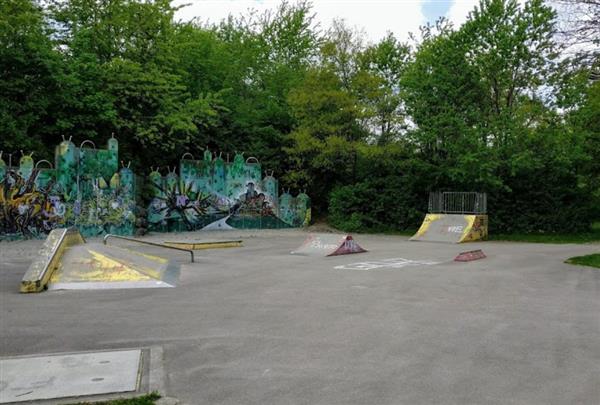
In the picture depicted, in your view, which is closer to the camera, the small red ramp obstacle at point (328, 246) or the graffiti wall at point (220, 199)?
the small red ramp obstacle at point (328, 246)

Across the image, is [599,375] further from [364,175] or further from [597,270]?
[364,175]

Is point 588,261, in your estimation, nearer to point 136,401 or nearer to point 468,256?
point 468,256

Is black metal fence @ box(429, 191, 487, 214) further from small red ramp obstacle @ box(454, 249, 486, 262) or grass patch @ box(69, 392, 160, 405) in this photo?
grass patch @ box(69, 392, 160, 405)

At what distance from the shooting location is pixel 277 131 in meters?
30.8

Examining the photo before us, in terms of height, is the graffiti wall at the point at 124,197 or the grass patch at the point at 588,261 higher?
the graffiti wall at the point at 124,197

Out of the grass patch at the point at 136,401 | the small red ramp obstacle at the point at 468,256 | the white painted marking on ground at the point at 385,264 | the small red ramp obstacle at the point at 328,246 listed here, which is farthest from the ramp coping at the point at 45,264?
the small red ramp obstacle at the point at 468,256

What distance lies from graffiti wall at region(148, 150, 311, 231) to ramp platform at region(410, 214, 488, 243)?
8.31m

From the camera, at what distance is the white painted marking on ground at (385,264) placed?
1275 cm

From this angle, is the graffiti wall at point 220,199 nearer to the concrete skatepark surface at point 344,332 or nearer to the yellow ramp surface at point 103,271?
the concrete skatepark surface at point 344,332

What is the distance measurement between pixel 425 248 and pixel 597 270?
6.34 meters

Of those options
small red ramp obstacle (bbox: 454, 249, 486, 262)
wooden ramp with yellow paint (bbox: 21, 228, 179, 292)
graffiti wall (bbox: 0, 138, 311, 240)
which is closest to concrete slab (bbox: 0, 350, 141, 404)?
wooden ramp with yellow paint (bbox: 21, 228, 179, 292)

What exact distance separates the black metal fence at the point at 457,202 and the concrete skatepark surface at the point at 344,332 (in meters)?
11.6

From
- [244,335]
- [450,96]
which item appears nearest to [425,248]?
[450,96]

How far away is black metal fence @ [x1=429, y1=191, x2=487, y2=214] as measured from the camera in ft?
77.5
